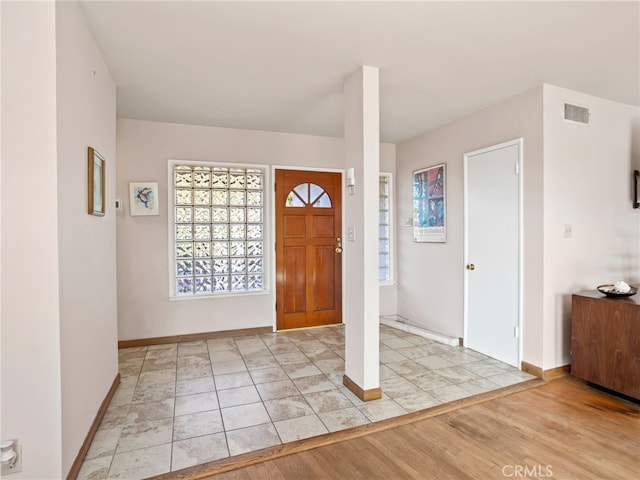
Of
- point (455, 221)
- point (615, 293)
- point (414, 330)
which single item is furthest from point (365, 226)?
point (414, 330)

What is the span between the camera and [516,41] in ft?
7.31

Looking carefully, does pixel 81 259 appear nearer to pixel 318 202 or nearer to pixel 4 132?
pixel 4 132

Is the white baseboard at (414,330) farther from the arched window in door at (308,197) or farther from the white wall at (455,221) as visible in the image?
the arched window in door at (308,197)

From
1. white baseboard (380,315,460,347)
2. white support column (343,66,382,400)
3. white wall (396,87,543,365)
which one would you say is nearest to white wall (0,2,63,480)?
white support column (343,66,382,400)

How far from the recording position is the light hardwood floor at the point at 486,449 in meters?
1.79

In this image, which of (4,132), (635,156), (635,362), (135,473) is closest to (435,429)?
(635,362)

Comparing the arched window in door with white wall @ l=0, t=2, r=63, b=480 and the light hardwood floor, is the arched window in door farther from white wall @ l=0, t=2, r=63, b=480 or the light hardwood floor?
white wall @ l=0, t=2, r=63, b=480

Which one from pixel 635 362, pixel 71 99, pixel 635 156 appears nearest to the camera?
pixel 71 99

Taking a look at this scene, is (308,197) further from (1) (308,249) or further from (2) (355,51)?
(2) (355,51)

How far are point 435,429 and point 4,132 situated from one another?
2.73m

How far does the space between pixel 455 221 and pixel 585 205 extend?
113cm

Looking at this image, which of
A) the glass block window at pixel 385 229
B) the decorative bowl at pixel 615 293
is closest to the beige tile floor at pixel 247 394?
the decorative bowl at pixel 615 293

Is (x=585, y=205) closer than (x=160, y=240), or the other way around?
(x=585, y=205)

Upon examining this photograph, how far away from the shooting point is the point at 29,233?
1.51 metres
